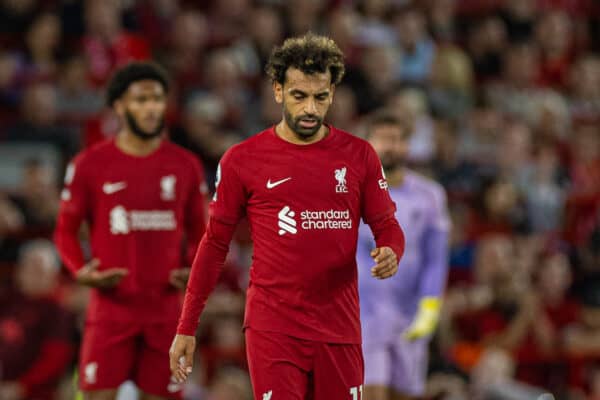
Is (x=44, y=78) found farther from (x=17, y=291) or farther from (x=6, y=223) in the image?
(x=17, y=291)

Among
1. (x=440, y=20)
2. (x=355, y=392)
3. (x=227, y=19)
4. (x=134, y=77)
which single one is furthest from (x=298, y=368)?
(x=440, y=20)

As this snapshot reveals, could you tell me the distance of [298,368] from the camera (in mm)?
4965

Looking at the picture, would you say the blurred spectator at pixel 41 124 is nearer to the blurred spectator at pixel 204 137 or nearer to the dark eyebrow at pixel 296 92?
the blurred spectator at pixel 204 137

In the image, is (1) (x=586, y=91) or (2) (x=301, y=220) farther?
(1) (x=586, y=91)

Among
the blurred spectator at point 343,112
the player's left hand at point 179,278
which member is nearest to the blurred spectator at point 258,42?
the blurred spectator at point 343,112

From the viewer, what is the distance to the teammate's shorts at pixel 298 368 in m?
4.91

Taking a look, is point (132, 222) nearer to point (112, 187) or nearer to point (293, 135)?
point (112, 187)

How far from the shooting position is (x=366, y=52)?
40.2ft

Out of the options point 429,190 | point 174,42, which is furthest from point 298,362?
point 174,42

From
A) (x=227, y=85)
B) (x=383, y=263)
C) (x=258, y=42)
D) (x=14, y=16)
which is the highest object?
(x=14, y=16)

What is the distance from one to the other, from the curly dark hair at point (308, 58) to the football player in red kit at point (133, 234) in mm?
1735

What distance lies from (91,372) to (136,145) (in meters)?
1.33

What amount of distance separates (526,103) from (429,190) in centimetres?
677

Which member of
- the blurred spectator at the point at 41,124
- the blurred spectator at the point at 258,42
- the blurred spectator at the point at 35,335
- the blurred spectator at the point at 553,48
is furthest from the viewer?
the blurred spectator at the point at 553,48
